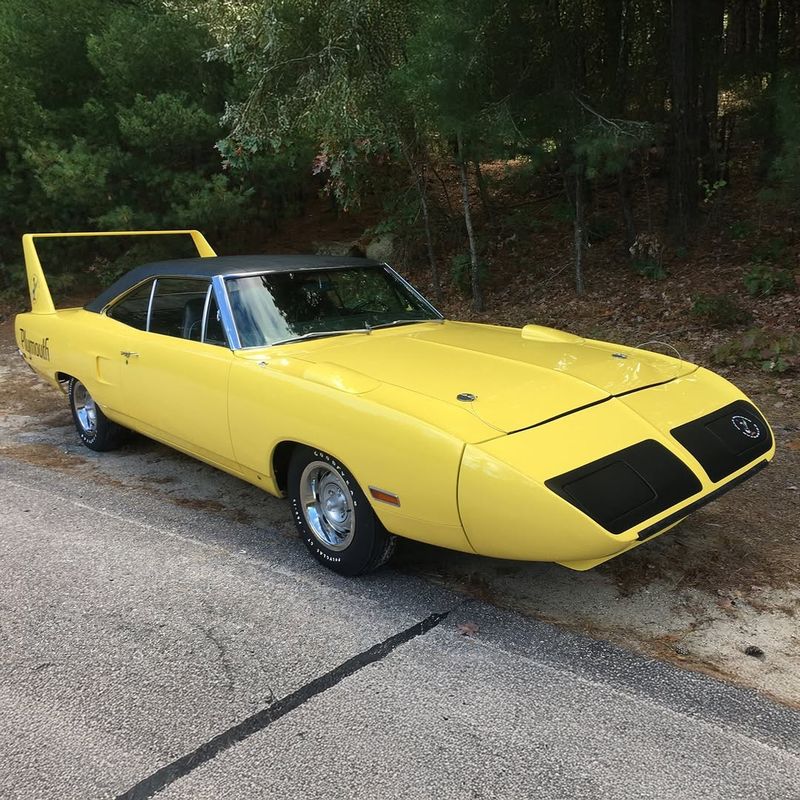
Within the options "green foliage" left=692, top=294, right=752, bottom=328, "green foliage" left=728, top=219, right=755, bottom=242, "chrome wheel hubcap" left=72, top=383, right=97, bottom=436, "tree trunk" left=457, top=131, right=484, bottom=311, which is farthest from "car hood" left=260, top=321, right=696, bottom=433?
"green foliage" left=728, top=219, right=755, bottom=242

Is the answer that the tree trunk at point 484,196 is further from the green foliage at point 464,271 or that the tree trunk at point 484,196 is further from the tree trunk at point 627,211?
the tree trunk at point 627,211

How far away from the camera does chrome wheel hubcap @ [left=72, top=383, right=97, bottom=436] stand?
17.4 feet

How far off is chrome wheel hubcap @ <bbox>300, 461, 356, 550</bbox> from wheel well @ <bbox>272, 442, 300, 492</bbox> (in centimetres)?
19

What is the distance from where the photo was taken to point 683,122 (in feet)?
27.6

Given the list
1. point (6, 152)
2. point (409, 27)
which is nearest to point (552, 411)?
point (409, 27)

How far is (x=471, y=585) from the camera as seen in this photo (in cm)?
314

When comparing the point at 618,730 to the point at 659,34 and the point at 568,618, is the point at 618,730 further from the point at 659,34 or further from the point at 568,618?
the point at 659,34

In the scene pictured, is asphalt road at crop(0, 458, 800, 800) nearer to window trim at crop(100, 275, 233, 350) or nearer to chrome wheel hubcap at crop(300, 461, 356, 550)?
chrome wheel hubcap at crop(300, 461, 356, 550)

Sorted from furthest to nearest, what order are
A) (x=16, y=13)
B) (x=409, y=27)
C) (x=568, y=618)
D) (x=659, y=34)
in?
(x=16, y=13)
(x=659, y=34)
(x=409, y=27)
(x=568, y=618)

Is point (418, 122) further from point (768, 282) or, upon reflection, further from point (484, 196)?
point (768, 282)

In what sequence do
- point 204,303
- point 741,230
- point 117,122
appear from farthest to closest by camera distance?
1. point 117,122
2. point 741,230
3. point 204,303

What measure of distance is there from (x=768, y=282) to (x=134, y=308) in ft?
21.4

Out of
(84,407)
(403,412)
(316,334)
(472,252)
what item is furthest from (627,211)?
(403,412)

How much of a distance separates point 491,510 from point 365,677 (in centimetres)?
76
